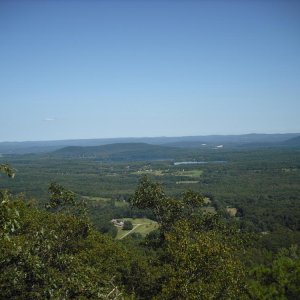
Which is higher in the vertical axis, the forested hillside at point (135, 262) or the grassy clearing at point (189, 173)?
the forested hillside at point (135, 262)

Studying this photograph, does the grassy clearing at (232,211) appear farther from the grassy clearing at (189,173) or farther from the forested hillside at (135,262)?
the grassy clearing at (189,173)

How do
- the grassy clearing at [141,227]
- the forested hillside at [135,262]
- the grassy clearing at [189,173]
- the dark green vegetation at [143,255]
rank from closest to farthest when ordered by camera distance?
the forested hillside at [135,262], the dark green vegetation at [143,255], the grassy clearing at [141,227], the grassy clearing at [189,173]

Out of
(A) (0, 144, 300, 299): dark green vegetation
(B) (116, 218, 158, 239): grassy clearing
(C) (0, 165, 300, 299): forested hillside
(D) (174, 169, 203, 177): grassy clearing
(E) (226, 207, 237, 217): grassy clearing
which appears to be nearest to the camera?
(C) (0, 165, 300, 299): forested hillside

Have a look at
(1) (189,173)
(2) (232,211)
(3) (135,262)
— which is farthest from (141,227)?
(1) (189,173)

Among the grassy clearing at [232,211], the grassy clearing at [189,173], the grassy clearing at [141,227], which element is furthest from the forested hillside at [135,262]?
the grassy clearing at [189,173]

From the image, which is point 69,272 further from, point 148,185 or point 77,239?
point 148,185

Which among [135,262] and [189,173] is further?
[189,173]

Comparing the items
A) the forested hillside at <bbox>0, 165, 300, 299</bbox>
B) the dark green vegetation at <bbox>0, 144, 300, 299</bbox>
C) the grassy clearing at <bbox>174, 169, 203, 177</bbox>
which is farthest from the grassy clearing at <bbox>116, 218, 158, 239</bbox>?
the grassy clearing at <bbox>174, 169, 203, 177</bbox>

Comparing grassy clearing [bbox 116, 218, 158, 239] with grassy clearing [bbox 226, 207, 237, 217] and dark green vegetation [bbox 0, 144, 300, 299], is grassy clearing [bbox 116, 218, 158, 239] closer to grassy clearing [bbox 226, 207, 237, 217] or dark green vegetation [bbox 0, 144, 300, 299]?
grassy clearing [bbox 226, 207, 237, 217]

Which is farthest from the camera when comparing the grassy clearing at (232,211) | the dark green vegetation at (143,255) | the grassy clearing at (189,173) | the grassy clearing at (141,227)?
the grassy clearing at (189,173)

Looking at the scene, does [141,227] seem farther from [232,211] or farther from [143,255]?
[143,255]

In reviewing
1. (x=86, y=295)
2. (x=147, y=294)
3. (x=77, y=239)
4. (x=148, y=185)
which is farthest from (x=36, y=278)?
(x=148, y=185)

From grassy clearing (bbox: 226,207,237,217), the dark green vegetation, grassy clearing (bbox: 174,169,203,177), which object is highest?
the dark green vegetation

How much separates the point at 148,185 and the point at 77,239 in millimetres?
6256
